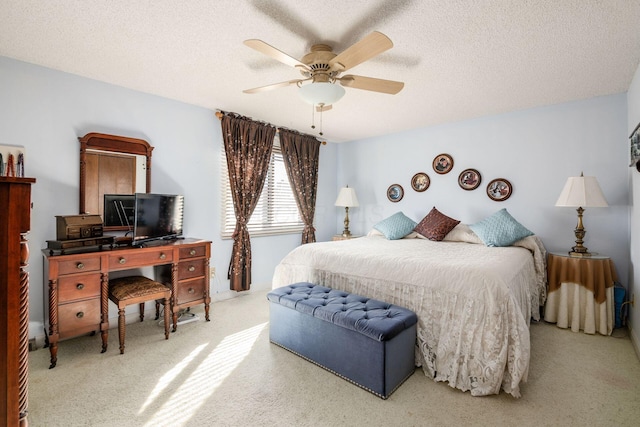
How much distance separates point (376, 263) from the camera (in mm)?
2686

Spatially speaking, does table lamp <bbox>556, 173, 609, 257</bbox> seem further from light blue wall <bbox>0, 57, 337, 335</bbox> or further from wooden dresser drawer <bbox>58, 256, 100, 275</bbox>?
wooden dresser drawer <bbox>58, 256, 100, 275</bbox>

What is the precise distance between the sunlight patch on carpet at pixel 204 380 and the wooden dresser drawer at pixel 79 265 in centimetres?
112

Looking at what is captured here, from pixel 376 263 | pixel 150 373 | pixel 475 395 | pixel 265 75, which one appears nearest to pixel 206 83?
pixel 265 75

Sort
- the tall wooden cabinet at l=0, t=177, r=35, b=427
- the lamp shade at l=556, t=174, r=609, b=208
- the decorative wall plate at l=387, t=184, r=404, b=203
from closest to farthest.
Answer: the tall wooden cabinet at l=0, t=177, r=35, b=427 → the lamp shade at l=556, t=174, r=609, b=208 → the decorative wall plate at l=387, t=184, r=404, b=203

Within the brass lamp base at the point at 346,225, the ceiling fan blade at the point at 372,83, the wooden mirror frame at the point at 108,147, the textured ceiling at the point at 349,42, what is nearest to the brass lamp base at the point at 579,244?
the textured ceiling at the point at 349,42

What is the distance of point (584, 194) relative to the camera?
3098 millimetres

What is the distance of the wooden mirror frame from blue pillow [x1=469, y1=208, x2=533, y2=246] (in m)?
3.85

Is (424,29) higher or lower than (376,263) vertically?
higher

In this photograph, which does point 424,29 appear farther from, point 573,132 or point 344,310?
point 573,132

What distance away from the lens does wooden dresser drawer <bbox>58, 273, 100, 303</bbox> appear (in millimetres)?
2420

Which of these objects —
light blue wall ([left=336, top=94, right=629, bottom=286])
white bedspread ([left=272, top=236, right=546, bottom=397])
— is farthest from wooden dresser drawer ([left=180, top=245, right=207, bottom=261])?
light blue wall ([left=336, top=94, right=629, bottom=286])

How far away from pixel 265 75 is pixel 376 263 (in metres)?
1.97

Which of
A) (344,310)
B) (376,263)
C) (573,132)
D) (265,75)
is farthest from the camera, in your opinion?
(573,132)

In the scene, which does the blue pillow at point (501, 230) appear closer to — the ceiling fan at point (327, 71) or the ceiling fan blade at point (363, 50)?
the ceiling fan at point (327, 71)
